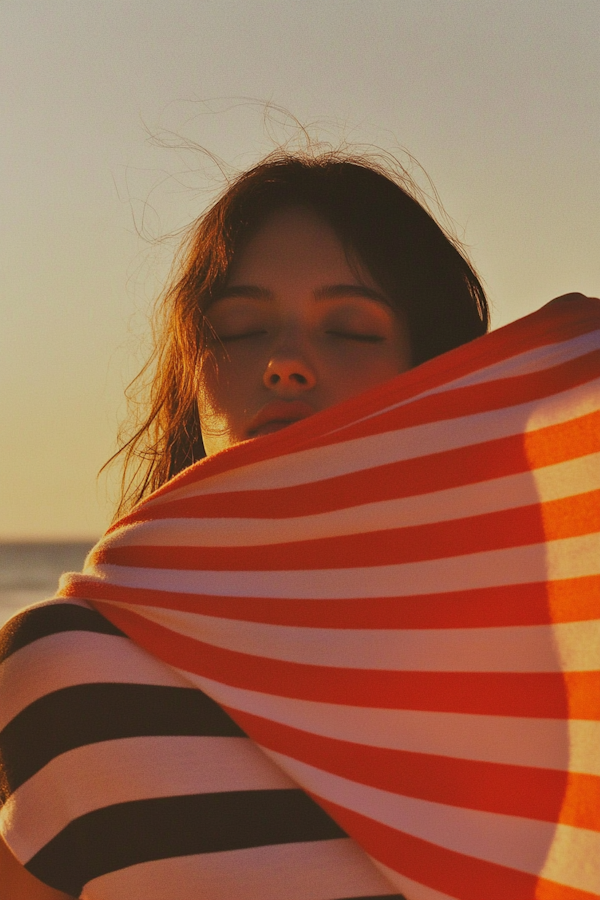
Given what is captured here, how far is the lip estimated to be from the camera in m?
1.46

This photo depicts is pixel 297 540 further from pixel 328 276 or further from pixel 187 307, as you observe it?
pixel 187 307

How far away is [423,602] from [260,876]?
38 cm

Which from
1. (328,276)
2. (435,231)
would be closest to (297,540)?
(328,276)

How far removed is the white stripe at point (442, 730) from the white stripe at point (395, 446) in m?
0.29

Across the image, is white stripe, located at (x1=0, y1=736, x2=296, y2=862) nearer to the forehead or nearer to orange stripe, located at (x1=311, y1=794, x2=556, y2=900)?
orange stripe, located at (x1=311, y1=794, x2=556, y2=900)

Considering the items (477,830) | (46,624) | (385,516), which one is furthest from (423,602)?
(46,624)

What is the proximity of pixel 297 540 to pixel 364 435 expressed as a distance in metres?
0.17

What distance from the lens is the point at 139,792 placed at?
113 cm

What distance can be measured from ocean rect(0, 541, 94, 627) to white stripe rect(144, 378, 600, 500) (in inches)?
Result: 502

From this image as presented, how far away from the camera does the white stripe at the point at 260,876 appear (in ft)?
3.54

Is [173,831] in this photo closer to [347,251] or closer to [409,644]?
[409,644]

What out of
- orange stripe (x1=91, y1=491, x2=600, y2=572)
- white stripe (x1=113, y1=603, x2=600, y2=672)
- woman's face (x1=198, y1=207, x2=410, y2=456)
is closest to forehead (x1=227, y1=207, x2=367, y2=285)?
woman's face (x1=198, y1=207, x2=410, y2=456)

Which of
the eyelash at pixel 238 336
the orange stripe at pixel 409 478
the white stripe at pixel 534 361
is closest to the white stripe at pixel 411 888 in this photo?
the orange stripe at pixel 409 478

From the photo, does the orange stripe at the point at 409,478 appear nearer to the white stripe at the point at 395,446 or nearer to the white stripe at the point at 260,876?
the white stripe at the point at 395,446
